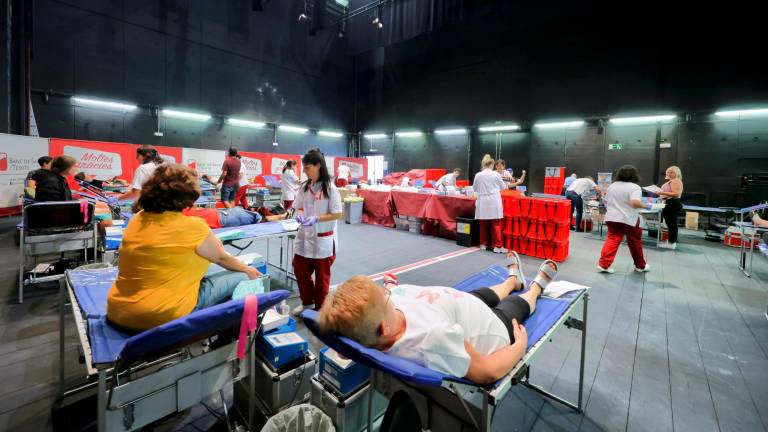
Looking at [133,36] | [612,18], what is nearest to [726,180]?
[612,18]

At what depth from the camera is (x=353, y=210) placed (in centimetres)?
902

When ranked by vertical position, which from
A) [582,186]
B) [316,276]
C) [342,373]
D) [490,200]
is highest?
[582,186]

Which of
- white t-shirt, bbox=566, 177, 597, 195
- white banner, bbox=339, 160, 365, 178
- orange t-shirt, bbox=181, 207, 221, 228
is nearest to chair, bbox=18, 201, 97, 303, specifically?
orange t-shirt, bbox=181, 207, 221, 228

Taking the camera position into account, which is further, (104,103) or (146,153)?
(104,103)

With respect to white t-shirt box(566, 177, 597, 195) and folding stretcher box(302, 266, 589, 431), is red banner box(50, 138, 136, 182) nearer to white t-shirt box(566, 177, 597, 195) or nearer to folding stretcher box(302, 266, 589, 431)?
folding stretcher box(302, 266, 589, 431)

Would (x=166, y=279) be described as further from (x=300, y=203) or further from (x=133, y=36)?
(x=133, y=36)

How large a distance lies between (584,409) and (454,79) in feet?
44.5

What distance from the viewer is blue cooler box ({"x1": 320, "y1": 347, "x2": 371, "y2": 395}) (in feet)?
5.61

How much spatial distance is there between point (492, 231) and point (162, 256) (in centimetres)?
555

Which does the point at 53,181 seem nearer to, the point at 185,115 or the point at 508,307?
the point at 508,307

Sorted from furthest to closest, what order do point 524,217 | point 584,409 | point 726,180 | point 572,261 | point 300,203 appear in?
point 726,180
point 524,217
point 572,261
point 300,203
point 584,409

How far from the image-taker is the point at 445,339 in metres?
1.22

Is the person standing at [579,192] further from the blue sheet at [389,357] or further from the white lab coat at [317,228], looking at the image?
the blue sheet at [389,357]

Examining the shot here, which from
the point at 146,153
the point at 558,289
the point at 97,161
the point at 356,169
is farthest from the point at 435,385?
the point at 356,169
